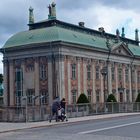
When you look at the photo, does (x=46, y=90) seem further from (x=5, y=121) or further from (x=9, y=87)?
(x=5, y=121)

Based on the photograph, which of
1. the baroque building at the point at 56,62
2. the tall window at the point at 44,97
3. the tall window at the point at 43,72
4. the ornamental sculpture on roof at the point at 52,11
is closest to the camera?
the baroque building at the point at 56,62

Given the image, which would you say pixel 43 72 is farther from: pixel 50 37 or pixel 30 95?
pixel 50 37

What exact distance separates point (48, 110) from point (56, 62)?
27.6 meters

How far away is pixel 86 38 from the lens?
220ft

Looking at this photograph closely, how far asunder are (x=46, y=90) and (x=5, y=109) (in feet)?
101

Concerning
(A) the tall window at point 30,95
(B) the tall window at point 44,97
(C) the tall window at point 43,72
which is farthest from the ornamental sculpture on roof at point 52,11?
(B) the tall window at point 44,97

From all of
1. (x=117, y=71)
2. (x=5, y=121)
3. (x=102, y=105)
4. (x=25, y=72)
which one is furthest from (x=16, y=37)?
(x=5, y=121)

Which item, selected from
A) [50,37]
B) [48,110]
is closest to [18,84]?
[50,37]

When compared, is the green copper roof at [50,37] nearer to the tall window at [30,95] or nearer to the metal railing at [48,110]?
the tall window at [30,95]

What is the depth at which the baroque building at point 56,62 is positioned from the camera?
6025 centimetres

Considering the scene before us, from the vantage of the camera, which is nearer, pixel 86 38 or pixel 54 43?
pixel 54 43

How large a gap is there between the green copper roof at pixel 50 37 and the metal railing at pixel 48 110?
16263 millimetres

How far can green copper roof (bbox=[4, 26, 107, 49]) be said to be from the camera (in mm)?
61312

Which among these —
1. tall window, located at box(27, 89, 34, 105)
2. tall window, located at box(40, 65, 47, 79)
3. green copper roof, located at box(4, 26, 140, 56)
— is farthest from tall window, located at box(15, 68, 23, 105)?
green copper roof, located at box(4, 26, 140, 56)
